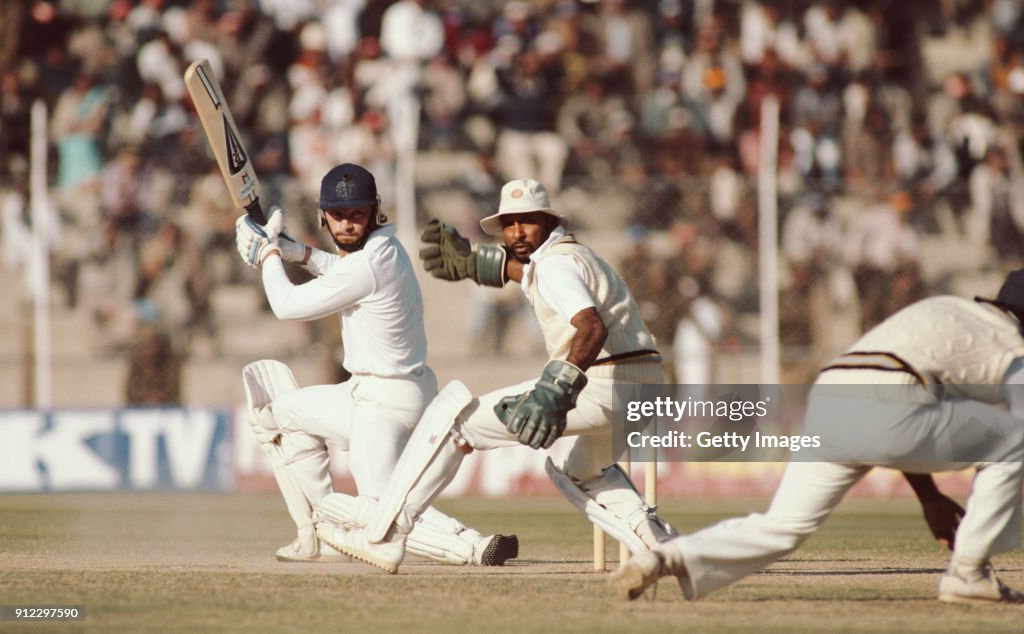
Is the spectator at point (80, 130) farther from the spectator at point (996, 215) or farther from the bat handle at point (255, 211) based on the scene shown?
the spectator at point (996, 215)

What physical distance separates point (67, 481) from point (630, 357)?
10.8m

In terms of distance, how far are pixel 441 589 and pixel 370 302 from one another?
184 cm

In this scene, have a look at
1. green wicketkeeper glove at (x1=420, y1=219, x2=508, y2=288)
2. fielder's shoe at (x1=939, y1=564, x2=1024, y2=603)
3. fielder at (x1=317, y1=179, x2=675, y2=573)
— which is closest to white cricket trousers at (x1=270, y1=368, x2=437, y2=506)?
fielder at (x1=317, y1=179, x2=675, y2=573)

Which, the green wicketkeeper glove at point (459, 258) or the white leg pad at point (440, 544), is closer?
the green wicketkeeper glove at point (459, 258)

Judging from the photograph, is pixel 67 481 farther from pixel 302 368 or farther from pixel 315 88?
pixel 315 88

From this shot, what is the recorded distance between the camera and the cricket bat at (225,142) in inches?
398

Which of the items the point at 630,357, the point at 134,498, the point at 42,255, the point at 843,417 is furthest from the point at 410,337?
the point at 42,255

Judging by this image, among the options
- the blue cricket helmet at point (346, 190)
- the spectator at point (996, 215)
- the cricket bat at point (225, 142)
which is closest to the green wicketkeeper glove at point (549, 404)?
the blue cricket helmet at point (346, 190)

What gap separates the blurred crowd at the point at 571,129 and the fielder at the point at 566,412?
372 inches

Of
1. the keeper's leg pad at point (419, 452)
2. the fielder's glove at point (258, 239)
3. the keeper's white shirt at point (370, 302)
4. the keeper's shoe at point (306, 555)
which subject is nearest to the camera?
the keeper's leg pad at point (419, 452)

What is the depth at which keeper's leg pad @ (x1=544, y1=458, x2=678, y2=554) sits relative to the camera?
825cm

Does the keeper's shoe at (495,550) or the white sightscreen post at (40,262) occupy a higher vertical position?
the white sightscreen post at (40,262)

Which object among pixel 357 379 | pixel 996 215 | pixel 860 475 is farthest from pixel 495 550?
pixel 996 215

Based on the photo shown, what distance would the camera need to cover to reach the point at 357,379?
30.2ft
